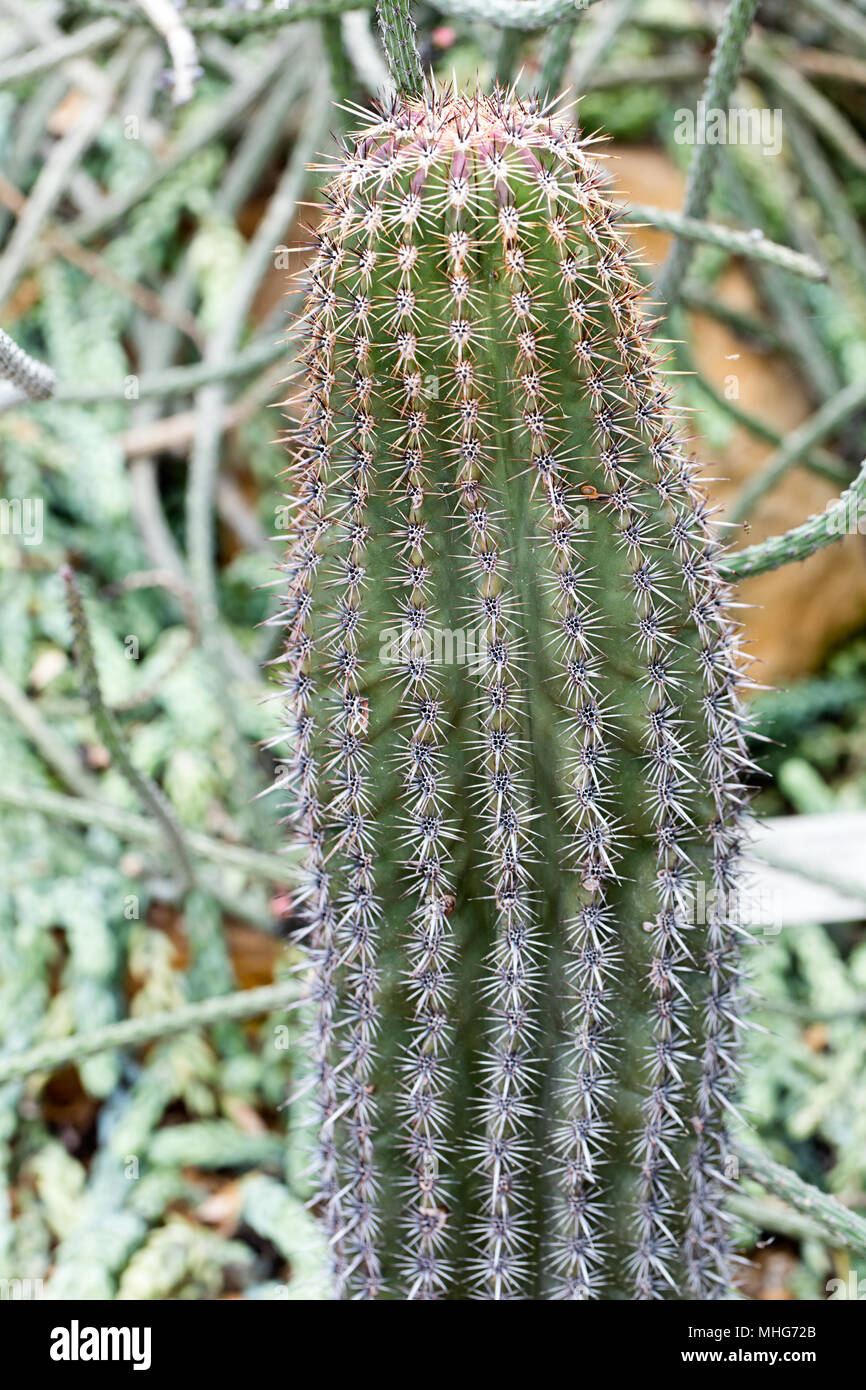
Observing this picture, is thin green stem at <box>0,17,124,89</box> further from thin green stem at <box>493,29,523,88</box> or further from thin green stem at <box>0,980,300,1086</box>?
thin green stem at <box>0,980,300,1086</box>

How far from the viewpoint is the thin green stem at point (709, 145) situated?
1207 mm

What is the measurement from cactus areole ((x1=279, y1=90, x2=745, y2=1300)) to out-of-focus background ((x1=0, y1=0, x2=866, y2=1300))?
0.37 m

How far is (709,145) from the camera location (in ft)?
4.18

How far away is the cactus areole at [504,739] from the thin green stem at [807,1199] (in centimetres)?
6

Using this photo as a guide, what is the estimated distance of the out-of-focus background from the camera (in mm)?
1586

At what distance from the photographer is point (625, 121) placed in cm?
259

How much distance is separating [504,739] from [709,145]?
29.5 inches

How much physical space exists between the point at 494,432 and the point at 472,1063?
53 cm

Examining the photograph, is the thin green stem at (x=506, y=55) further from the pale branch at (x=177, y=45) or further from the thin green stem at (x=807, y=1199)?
the thin green stem at (x=807, y=1199)

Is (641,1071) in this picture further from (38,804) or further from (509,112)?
(38,804)

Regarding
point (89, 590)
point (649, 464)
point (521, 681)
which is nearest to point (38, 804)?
point (89, 590)
